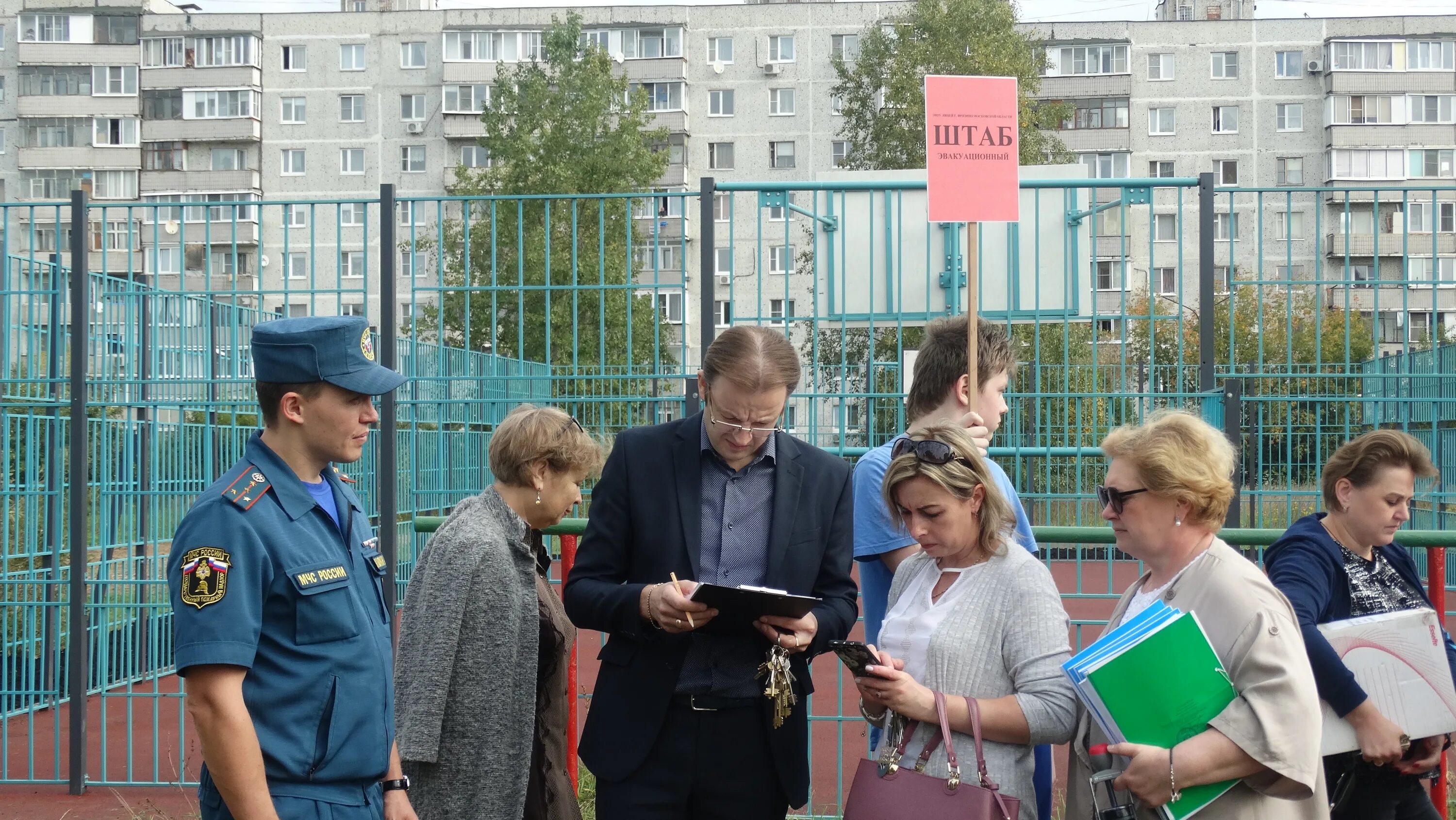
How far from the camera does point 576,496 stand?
3668mm

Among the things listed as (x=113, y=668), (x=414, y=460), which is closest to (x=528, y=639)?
(x=414, y=460)

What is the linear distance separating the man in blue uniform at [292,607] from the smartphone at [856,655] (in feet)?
3.15

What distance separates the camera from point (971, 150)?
4.86 meters

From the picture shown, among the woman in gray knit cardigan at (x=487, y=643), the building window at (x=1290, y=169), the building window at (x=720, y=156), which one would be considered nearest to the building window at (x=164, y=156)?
the building window at (x=720, y=156)

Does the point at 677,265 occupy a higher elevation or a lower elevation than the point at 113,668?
higher

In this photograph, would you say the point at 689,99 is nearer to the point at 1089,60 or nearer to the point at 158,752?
the point at 1089,60

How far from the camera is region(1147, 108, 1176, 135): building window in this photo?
5116 centimetres

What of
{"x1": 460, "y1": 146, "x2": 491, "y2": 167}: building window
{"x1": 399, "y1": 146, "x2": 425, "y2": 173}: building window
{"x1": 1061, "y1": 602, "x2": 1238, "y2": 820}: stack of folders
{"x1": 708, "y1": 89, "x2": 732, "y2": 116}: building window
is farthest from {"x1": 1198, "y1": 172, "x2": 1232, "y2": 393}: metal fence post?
{"x1": 399, "y1": 146, "x2": 425, "y2": 173}: building window

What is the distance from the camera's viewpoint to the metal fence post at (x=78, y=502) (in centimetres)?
629

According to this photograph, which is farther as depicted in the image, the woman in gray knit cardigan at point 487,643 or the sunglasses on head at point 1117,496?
the woman in gray knit cardigan at point 487,643

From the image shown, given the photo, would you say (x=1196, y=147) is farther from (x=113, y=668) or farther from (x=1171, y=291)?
(x=113, y=668)

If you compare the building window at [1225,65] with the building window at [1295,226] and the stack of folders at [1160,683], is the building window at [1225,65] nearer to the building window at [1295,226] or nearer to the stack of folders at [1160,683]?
the building window at [1295,226]

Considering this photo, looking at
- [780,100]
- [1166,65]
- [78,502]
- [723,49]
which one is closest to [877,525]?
[78,502]

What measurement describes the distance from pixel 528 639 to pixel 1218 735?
1728 millimetres
